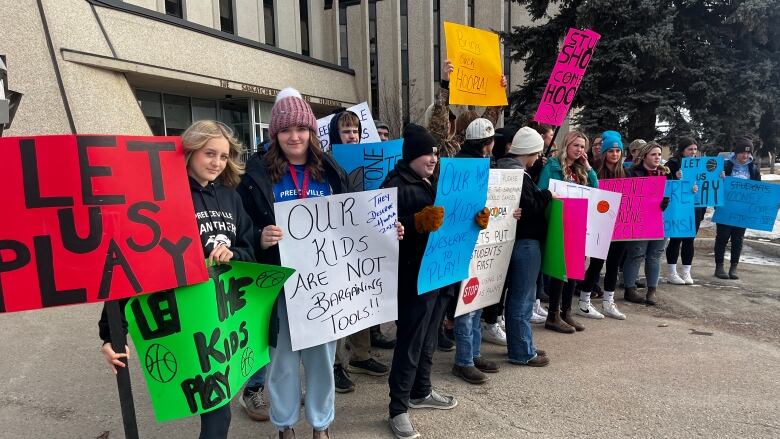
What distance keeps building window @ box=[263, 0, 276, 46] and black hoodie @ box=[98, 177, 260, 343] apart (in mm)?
18506

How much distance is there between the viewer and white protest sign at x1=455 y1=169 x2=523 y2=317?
11.6 feet

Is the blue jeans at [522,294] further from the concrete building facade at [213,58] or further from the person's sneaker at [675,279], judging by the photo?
the concrete building facade at [213,58]

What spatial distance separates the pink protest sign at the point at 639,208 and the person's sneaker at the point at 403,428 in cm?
356

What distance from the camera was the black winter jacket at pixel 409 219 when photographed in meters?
2.93

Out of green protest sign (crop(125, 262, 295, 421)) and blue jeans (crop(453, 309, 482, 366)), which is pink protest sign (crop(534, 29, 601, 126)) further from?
green protest sign (crop(125, 262, 295, 421))

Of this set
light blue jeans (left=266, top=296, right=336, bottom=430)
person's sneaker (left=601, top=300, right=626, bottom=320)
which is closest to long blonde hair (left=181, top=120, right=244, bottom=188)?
light blue jeans (left=266, top=296, right=336, bottom=430)

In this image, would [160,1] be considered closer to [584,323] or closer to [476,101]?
[476,101]

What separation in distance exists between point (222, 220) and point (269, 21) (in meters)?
19.1

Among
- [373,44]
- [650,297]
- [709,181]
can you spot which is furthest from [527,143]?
[373,44]

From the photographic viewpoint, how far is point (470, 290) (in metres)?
3.56

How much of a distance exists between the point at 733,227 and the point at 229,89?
14.3 m

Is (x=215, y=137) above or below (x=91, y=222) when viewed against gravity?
above

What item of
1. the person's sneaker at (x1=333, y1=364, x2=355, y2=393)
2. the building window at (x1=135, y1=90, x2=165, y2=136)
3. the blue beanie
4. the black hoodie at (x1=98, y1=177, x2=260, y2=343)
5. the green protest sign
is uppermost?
the building window at (x1=135, y1=90, x2=165, y2=136)

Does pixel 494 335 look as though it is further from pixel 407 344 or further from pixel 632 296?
pixel 632 296
